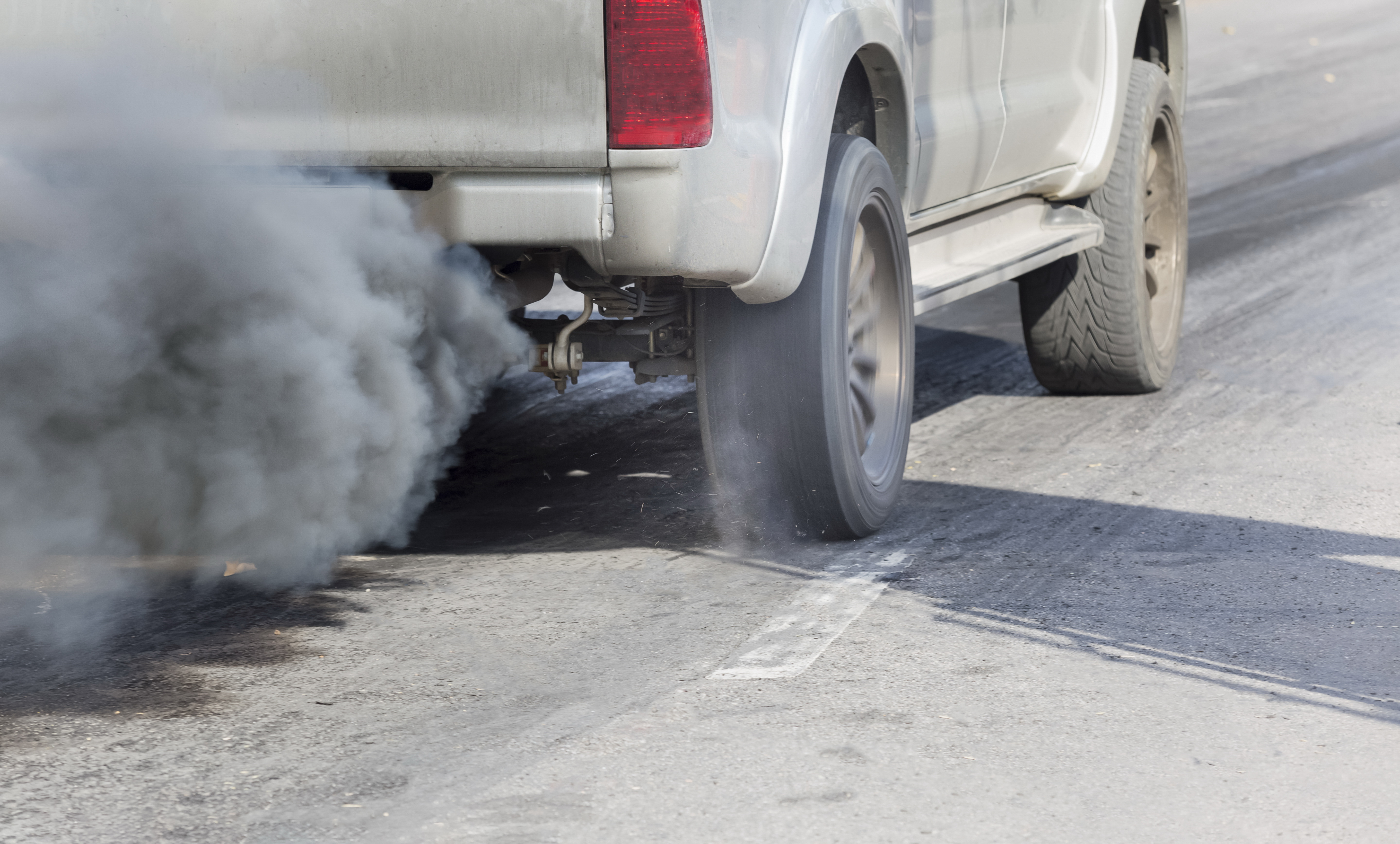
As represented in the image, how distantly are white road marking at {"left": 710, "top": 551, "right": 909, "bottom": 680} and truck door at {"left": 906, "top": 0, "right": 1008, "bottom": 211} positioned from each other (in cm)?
128

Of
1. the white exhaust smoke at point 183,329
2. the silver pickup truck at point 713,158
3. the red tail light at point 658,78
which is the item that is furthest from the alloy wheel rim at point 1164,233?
the white exhaust smoke at point 183,329

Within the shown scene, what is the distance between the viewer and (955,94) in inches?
193

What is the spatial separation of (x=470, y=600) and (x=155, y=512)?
0.73 m

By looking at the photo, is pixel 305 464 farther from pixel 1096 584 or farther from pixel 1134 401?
pixel 1134 401

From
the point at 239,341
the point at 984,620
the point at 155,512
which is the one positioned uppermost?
the point at 239,341

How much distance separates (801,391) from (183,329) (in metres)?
1.45

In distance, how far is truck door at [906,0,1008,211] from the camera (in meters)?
4.68

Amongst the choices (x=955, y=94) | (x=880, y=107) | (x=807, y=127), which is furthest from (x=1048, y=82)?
(x=807, y=127)

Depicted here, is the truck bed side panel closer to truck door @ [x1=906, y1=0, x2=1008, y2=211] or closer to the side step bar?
truck door @ [x1=906, y1=0, x2=1008, y2=211]

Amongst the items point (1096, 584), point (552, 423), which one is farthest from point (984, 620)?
point (552, 423)

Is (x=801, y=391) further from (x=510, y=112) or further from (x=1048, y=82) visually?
(x=1048, y=82)

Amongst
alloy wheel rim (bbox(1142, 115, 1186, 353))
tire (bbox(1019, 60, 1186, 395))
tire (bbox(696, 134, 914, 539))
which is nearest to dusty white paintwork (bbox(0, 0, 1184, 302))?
tire (bbox(696, 134, 914, 539))

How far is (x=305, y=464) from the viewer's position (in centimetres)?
372

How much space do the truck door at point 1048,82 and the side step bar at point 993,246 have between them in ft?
0.56
